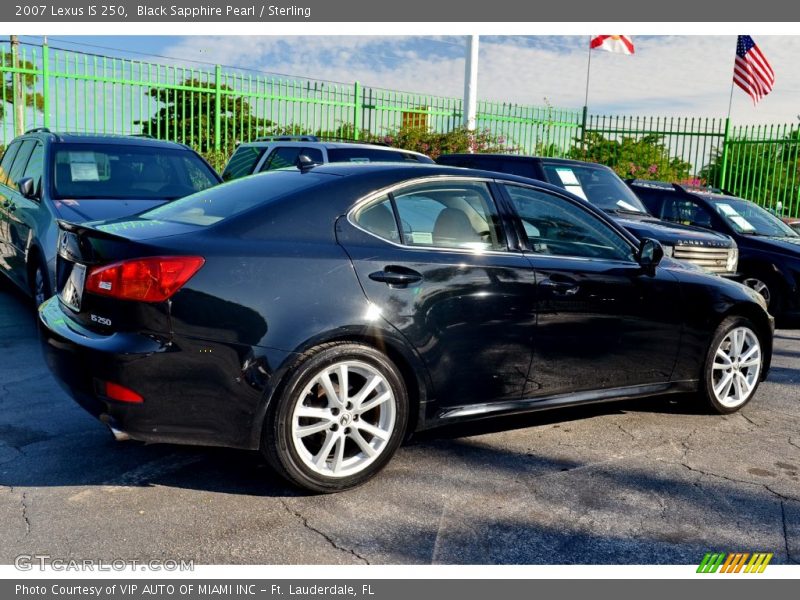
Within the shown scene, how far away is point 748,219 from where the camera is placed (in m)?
10.3

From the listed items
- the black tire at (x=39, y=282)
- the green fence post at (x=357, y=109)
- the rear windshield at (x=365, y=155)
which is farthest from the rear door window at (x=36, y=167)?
the green fence post at (x=357, y=109)

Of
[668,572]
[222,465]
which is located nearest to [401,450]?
[222,465]

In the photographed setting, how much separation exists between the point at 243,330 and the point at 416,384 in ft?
3.10

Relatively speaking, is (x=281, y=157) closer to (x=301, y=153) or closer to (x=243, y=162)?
Answer: (x=301, y=153)

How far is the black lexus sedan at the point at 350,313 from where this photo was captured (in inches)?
138

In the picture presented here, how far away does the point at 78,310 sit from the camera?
381 cm

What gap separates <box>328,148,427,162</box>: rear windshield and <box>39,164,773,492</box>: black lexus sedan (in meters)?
4.86

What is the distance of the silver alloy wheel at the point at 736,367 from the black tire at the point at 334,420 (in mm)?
2483

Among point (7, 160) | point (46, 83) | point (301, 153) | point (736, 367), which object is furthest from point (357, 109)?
point (736, 367)

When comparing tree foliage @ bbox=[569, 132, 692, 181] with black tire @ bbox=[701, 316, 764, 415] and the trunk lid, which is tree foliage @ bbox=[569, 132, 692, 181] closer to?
black tire @ bbox=[701, 316, 764, 415]

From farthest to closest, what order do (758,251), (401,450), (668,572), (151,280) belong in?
(758,251) → (401,450) → (151,280) → (668,572)

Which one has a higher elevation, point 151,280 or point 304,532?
point 151,280

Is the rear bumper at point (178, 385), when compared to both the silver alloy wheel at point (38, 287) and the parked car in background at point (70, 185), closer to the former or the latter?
the parked car in background at point (70, 185)

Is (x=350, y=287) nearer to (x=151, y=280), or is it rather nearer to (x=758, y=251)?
(x=151, y=280)
